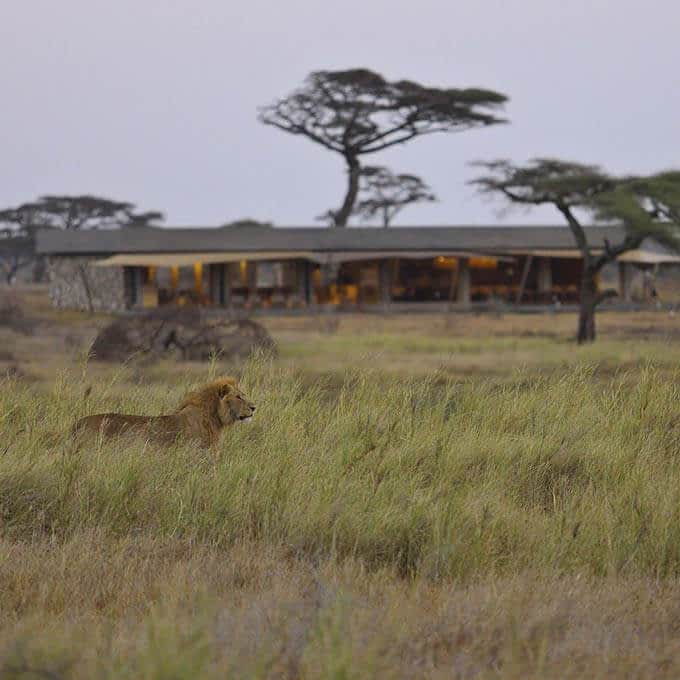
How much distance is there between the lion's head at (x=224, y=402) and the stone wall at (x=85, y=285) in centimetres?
2851

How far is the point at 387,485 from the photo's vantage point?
5574 mm

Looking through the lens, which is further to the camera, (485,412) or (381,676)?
(485,412)

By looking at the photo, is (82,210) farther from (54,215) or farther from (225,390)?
(225,390)

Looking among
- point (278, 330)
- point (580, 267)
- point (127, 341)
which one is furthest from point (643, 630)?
point (580, 267)

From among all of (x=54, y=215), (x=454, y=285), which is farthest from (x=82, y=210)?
(x=454, y=285)

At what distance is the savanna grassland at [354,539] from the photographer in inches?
124

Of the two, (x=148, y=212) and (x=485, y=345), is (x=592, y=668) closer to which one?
(x=485, y=345)

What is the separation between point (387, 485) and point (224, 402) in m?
1.27

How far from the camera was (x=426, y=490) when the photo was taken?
5.60 metres

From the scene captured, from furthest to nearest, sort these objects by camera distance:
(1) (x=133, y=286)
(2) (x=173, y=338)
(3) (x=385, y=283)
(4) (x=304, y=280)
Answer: (4) (x=304, y=280) → (1) (x=133, y=286) → (3) (x=385, y=283) → (2) (x=173, y=338)

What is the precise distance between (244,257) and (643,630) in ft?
100

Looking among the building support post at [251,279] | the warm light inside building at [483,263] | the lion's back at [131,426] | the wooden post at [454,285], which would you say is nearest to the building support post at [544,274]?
the warm light inside building at [483,263]

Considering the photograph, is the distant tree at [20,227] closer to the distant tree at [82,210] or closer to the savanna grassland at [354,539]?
the distant tree at [82,210]

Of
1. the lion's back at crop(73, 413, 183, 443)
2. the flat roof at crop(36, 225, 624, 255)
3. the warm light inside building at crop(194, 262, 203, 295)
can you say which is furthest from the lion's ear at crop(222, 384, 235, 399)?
the warm light inside building at crop(194, 262, 203, 295)
